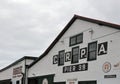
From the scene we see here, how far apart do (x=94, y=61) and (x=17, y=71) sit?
16.2 metres

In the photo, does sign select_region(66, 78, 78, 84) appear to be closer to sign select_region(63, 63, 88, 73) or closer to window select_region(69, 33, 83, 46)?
sign select_region(63, 63, 88, 73)

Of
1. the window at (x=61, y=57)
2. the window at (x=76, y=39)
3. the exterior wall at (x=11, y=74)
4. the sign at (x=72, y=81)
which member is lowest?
the sign at (x=72, y=81)

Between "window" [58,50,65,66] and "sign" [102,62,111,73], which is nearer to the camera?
"sign" [102,62,111,73]

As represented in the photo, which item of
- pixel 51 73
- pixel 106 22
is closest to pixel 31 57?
pixel 51 73

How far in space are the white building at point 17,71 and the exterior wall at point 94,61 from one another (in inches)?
163

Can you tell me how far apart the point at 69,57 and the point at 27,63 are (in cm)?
1007

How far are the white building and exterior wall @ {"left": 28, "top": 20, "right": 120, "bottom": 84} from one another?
13.6 feet

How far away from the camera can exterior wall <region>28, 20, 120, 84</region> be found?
72.4 feet

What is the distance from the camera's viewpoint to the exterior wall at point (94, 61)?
72.4ft

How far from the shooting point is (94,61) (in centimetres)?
2428

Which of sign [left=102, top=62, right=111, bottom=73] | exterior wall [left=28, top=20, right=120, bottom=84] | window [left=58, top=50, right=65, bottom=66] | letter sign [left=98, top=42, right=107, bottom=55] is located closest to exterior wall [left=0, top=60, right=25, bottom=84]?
exterior wall [left=28, top=20, right=120, bottom=84]

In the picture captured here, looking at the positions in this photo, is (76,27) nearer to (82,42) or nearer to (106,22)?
(82,42)

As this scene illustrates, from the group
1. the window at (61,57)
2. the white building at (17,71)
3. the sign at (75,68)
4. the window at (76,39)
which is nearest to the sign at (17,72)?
the white building at (17,71)

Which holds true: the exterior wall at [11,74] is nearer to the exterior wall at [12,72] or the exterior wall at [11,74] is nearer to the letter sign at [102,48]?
the exterior wall at [12,72]
